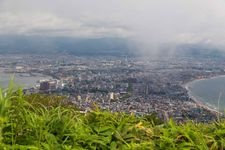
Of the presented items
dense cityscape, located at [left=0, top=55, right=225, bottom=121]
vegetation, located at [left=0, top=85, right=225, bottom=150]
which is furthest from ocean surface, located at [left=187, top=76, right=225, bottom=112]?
vegetation, located at [left=0, top=85, right=225, bottom=150]

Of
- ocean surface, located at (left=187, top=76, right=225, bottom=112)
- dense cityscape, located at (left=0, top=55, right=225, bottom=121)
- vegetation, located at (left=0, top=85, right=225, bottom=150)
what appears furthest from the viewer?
ocean surface, located at (left=187, top=76, right=225, bottom=112)

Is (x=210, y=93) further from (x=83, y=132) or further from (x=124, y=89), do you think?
(x=83, y=132)

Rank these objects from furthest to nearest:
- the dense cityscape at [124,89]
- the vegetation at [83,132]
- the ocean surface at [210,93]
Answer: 1. the ocean surface at [210,93]
2. the dense cityscape at [124,89]
3. the vegetation at [83,132]

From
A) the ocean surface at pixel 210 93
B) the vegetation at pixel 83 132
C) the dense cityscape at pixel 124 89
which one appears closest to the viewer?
the vegetation at pixel 83 132

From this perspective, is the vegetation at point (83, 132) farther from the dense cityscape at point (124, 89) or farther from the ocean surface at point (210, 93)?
the ocean surface at point (210, 93)

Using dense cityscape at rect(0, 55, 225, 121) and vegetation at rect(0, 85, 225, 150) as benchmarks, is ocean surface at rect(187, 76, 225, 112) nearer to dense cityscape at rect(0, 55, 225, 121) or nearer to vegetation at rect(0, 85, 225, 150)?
dense cityscape at rect(0, 55, 225, 121)

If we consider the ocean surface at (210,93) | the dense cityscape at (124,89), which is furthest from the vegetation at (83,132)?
the ocean surface at (210,93)

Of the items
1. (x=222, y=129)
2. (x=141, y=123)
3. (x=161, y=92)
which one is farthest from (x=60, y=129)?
(x=161, y=92)

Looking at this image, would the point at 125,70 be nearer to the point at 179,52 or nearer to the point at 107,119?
the point at 179,52

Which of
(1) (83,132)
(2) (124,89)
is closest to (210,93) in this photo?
(2) (124,89)
